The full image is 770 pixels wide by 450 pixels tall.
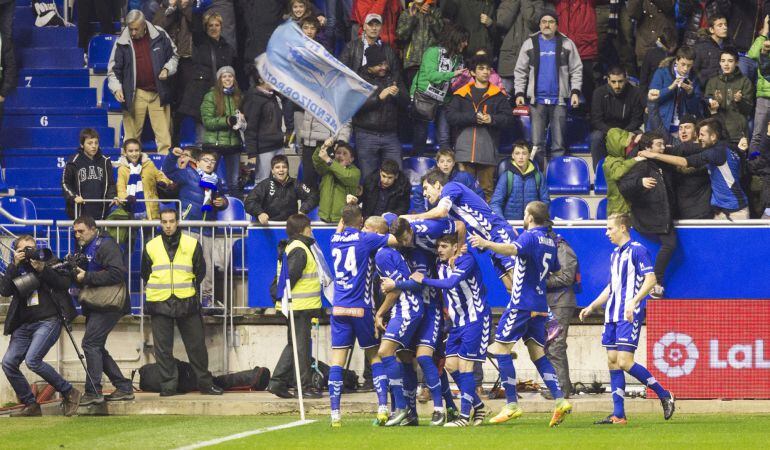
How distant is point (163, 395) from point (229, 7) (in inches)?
274

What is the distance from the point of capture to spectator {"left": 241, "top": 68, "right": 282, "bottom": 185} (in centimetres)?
2072

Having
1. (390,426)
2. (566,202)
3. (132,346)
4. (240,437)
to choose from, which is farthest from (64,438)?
(566,202)

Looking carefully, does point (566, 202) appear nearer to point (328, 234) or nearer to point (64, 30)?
point (328, 234)

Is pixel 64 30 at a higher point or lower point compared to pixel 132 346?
higher

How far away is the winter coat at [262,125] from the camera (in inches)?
816

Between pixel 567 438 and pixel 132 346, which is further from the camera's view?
pixel 132 346

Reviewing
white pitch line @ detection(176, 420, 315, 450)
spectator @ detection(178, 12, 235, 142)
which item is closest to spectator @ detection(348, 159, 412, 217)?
spectator @ detection(178, 12, 235, 142)

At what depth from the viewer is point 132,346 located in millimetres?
19359

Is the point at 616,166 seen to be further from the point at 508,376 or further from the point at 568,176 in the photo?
the point at 508,376

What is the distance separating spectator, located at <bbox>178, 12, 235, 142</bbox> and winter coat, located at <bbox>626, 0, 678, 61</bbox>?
20.2 feet

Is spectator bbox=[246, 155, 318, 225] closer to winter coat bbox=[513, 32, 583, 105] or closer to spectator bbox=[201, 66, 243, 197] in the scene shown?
spectator bbox=[201, 66, 243, 197]

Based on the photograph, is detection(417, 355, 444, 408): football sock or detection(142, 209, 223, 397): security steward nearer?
detection(417, 355, 444, 408): football sock

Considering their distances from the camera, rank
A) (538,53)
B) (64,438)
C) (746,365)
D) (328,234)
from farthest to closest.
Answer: (538,53) < (328,234) < (746,365) < (64,438)

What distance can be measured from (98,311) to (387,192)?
402cm
